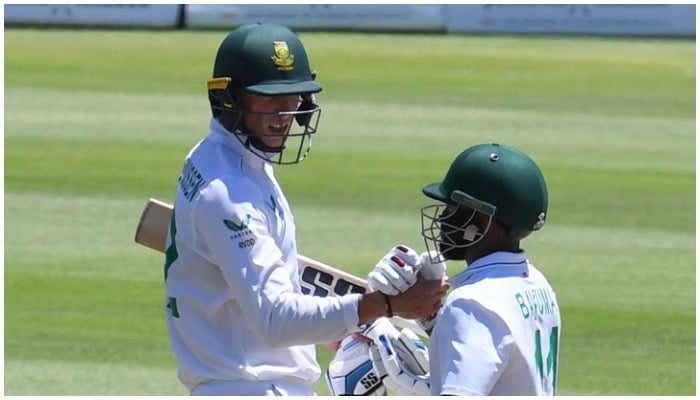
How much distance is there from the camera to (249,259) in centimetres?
408

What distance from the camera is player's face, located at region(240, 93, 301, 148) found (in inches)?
170

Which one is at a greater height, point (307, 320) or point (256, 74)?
point (256, 74)

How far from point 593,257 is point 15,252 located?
13.0ft

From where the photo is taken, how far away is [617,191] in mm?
12336

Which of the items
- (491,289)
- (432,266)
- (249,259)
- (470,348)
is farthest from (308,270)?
(470,348)

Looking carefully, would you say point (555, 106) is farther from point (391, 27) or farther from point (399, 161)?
point (391, 27)

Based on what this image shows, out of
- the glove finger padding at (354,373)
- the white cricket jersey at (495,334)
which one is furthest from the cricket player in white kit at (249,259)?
the glove finger padding at (354,373)

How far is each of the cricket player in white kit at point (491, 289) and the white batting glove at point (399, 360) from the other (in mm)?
717

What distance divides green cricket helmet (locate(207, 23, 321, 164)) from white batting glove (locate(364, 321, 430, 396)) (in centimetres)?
86

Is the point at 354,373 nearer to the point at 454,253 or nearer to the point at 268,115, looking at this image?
the point at 454,253

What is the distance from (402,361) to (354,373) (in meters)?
0.23

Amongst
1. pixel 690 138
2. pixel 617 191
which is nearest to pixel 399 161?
pixel 617 191

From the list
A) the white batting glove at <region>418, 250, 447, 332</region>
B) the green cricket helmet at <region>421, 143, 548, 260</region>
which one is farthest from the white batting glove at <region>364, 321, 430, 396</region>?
the green cricket helmet at <region>421, 143, 548, 260</region>

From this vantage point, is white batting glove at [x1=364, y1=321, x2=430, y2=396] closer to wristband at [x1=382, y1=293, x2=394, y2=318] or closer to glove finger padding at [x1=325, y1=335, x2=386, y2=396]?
glove finger padding at [x1=325, y1=335, x2=386, y2=396]
